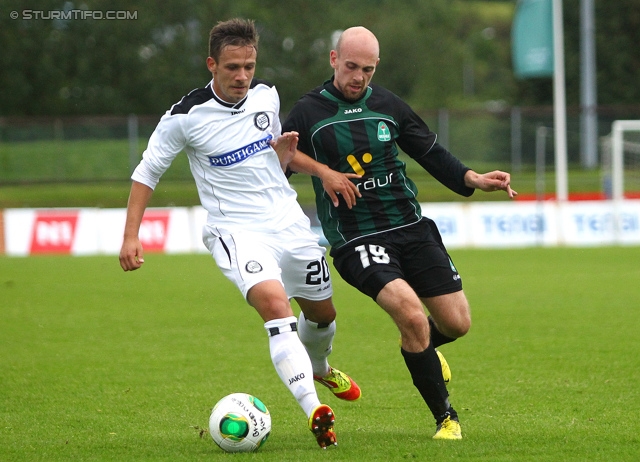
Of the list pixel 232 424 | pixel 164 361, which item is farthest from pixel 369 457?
pixel 164 361

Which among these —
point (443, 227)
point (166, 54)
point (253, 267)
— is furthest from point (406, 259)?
point (166, 54)

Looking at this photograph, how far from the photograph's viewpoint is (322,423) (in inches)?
215

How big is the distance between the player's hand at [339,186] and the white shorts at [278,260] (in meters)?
0.40

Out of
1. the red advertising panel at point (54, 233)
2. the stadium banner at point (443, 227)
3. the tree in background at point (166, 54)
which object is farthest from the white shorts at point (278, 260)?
the tree in background at point (166, 54)

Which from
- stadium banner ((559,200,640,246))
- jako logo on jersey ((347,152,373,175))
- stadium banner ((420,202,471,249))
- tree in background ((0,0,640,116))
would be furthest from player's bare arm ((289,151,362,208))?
tree in background ((0,0,640,116))

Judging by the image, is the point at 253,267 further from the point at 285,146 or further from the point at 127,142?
the point at 127,142

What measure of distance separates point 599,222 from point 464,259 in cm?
466

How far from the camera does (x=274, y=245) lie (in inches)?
243

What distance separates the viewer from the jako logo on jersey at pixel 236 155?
242 inches

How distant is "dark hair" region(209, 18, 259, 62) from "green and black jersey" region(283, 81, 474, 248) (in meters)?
0.59

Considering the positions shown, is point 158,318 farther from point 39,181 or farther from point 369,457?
point 39,181

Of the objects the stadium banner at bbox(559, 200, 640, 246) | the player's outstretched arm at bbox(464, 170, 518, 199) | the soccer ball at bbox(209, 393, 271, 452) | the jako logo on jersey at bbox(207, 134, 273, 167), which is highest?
the jako logo on jersey at bbox(207, 134, 273, 167)

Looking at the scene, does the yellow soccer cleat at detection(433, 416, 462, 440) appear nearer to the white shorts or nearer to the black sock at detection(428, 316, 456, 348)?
the black sock at detection(428, 316, 456, 348)

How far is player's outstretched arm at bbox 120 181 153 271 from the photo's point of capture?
5.87 m
